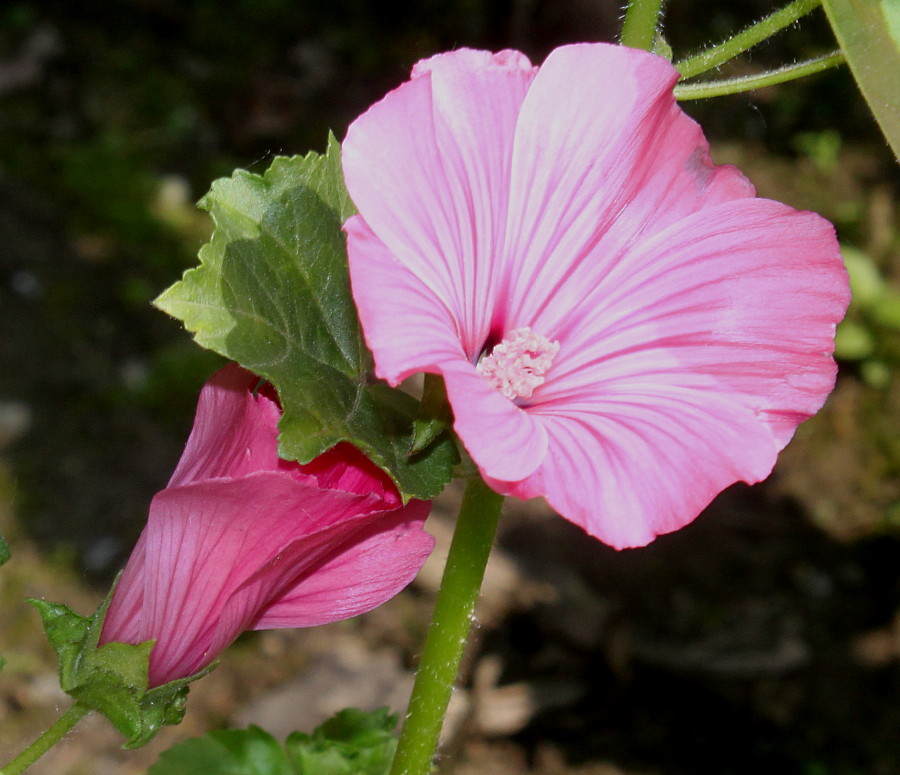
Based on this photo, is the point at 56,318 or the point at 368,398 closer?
the point at 368,398

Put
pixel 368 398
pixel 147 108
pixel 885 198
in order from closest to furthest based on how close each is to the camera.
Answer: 1. pixel 368 398
2. pixel 885 198
3. pixel 147 108

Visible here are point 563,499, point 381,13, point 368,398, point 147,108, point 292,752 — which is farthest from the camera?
point 381,13

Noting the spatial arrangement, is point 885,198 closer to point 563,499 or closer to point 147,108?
point 147,108

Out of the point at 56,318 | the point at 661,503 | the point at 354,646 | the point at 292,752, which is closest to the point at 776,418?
the point at 661,503

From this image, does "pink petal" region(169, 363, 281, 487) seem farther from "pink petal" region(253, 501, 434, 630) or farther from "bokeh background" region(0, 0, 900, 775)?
"bokeh background" region(0, 0, 900, 775)

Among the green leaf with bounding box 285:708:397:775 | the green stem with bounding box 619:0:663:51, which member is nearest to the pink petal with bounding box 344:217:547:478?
the green stem with bounding box 619:0:663:51

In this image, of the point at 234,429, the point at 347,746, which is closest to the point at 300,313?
the point at 234,429

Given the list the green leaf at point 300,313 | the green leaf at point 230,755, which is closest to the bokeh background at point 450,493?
the green leaf at point 230,755

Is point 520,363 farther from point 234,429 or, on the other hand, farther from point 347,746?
point 347,746
